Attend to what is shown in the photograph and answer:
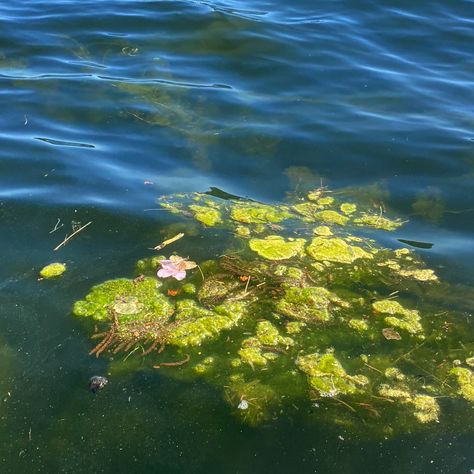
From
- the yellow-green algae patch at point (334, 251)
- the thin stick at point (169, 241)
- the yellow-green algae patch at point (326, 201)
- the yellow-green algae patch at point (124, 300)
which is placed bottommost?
the yellow-green algae patch at point (124, 300)

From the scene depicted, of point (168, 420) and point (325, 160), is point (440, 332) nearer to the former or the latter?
point (168, 420)

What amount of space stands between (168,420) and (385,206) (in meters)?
2.58

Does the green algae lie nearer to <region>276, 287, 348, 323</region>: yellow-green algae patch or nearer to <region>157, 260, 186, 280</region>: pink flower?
<region>276, 287, 348, 323</region>: yellow-green algae patch

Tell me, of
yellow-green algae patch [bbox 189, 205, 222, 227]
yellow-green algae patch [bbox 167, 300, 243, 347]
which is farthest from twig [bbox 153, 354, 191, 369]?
yellow-green algae patch [bbox 189, 205, 222, 227]

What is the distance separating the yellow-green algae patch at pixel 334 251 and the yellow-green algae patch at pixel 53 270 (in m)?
1.57

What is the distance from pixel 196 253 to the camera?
3.82m

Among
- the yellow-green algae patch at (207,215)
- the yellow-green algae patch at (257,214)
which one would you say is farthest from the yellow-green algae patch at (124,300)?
the yellow-green algae patch at (257,214)

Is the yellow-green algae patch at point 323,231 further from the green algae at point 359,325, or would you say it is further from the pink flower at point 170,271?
the pink flower at point 170,271

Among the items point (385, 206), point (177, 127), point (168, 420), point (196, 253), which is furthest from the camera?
point (177, 127)

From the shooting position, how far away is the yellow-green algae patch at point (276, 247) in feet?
12.6

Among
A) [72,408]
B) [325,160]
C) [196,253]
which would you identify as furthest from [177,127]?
[72,408]

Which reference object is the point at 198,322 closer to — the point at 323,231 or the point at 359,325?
the point at 359,325

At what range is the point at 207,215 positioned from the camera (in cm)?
425

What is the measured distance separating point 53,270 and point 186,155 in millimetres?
1865
